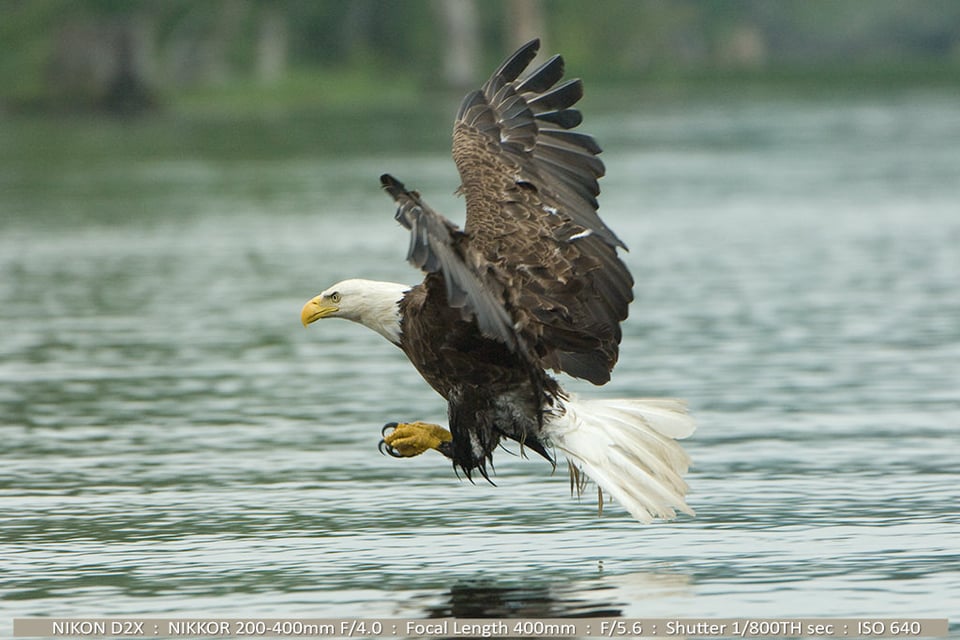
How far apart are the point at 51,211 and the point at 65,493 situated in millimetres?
16215

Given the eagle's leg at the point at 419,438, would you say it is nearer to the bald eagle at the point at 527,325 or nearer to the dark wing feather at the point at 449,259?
the bald eagle at the point at 527,325

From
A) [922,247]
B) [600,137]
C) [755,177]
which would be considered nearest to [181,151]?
[600,137]

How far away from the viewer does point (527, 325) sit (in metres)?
7.29

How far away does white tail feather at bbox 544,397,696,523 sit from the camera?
6.99 meters

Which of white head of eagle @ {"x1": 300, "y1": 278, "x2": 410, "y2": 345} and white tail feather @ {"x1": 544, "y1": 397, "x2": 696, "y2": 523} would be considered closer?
white tail feather @ {"x1": 544, "y1": 397, "x2": 696, "y2": 523}

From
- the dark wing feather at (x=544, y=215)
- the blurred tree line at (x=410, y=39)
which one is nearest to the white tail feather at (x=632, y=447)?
the dark wing feather at (x=544, y=215)

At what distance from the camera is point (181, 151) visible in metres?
36.5

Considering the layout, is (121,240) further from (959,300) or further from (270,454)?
(270,454)

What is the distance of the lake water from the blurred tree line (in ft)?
122

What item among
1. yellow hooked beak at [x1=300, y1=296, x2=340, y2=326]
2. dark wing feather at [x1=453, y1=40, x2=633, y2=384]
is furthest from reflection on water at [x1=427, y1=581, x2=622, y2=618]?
yellow hooked beak at [x1=300, y1=296, x2=340, y2=326]

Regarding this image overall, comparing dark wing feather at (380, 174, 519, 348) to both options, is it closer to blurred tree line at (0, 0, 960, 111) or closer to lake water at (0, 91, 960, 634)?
lake water at (0, 91, 960, 634)

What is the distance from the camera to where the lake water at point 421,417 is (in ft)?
21.9

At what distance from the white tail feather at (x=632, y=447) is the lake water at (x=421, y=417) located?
0.20 metres

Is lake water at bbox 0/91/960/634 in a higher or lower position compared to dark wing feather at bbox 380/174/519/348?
lower
